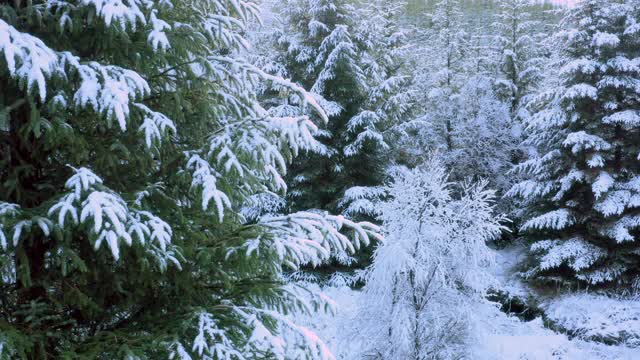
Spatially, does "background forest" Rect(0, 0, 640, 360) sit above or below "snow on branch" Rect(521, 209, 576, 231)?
above

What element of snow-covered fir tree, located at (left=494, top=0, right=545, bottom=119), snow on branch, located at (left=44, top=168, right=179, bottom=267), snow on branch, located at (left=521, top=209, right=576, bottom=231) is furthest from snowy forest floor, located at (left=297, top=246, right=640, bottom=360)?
snow-covered fir tree, located at (left=494, top=0, right=545, bottom=119)

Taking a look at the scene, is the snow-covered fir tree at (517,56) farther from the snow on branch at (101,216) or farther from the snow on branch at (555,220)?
the snow on branch at (101,216)

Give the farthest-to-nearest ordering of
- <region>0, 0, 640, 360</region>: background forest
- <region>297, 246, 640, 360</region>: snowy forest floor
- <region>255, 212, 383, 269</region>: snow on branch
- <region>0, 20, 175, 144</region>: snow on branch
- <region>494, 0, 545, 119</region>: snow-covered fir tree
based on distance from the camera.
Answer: <region>494, 0, 545, 119</region>: snow-covered fir tree < <region>297, 246, 640, 360</region>: snowy forest floor < <region>255, 212, 383, 269</region>: snow on branch < <region>0, 0, 640, 360</region>: background forest < <region>0, 20, 175, 144</region>: snow on branch

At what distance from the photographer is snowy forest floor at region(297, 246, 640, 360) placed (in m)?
9.50

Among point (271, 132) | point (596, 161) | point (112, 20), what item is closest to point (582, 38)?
point (596, 161)

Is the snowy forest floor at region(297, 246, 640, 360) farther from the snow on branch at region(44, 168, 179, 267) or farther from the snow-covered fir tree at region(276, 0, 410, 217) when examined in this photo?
the snow on branch at region(44, 168, 179, 267)

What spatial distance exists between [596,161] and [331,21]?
824cm

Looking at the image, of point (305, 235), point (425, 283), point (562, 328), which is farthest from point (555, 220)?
point (305, 235)

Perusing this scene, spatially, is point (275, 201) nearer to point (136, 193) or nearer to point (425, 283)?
point (425, 283)

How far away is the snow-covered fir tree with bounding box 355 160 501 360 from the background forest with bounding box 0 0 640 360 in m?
0.03

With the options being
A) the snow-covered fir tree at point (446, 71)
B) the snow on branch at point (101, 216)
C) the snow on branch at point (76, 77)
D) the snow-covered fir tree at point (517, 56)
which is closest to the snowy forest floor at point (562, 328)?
the snow on branch at point (101, 216)

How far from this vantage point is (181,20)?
12.2 ft

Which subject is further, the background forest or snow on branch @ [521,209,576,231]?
snow on branch @ [521,209,576,231]

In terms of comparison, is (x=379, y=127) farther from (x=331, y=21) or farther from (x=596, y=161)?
(x=596, y=161)
